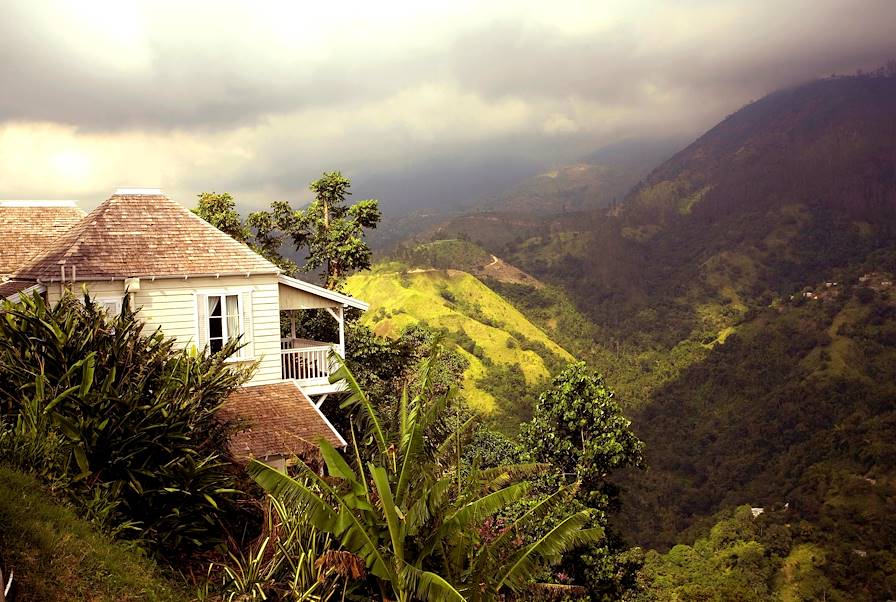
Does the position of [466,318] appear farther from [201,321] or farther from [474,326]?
[201,321]

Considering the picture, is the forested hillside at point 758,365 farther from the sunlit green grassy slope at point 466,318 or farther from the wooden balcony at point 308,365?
the sunlit green grassy slope at point 466,318

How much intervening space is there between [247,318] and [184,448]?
7.55m

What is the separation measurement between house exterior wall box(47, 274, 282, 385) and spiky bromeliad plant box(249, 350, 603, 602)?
21.0 ft

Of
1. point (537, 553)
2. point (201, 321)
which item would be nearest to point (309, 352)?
point (201, 321)

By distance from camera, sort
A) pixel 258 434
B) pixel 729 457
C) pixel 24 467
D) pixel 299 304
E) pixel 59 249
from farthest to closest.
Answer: pixel 729 457 < pixel 299 304 < pixel 59 249 < pixel 258 434 < pixel 24 467

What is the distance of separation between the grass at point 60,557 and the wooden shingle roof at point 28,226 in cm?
1199

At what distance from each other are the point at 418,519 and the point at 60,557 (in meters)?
4.10

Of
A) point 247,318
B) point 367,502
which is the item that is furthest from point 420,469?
point 247,318

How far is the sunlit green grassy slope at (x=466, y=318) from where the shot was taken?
320 ft

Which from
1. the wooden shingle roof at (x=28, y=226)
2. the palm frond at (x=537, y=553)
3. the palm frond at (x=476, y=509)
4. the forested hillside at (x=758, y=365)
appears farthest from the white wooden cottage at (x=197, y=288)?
the forested hillside at (x=758, y=365)

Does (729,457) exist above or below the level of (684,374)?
below

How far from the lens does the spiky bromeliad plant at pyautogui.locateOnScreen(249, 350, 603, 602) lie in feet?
28.2

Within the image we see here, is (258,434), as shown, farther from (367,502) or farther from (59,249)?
(59,249)

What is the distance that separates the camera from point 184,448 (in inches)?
363
